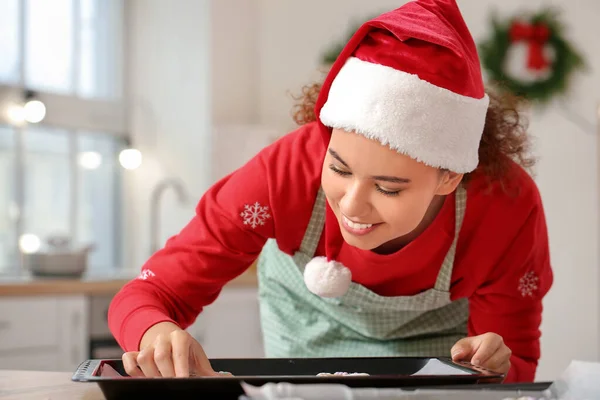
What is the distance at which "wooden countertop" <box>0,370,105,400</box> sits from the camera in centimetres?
91

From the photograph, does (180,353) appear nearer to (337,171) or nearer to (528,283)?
(337,171)

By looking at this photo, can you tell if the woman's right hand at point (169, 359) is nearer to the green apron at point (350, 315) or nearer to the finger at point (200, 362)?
the finger at point (200, 362)

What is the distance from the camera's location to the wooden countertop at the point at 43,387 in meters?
0.91

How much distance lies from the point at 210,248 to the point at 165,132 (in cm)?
294

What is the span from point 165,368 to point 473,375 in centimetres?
34

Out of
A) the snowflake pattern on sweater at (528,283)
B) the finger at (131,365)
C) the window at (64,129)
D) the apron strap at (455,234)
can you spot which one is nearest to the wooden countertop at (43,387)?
the finger at (131,365)

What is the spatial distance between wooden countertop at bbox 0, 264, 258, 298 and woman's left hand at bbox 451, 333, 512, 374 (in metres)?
2.22

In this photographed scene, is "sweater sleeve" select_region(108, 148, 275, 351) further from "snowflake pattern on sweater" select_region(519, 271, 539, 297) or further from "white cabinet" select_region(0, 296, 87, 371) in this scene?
"white cabinet" select_region(0, 296, 87, 371)

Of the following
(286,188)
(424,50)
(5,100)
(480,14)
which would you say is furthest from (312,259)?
(480,14)

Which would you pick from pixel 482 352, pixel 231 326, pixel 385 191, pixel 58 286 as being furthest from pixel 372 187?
pixel 231 326

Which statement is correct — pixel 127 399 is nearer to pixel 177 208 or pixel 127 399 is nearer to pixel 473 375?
pixel 473 375

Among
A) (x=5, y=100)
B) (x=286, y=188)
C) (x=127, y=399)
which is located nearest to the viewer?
(x=127, y=399)

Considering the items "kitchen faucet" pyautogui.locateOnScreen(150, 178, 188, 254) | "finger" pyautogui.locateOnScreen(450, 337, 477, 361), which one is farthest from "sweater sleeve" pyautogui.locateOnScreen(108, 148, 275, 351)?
"kitchen faucet" pyautogui.locateOnScreen(150, 178, 188, 254)

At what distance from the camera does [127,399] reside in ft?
2.56
